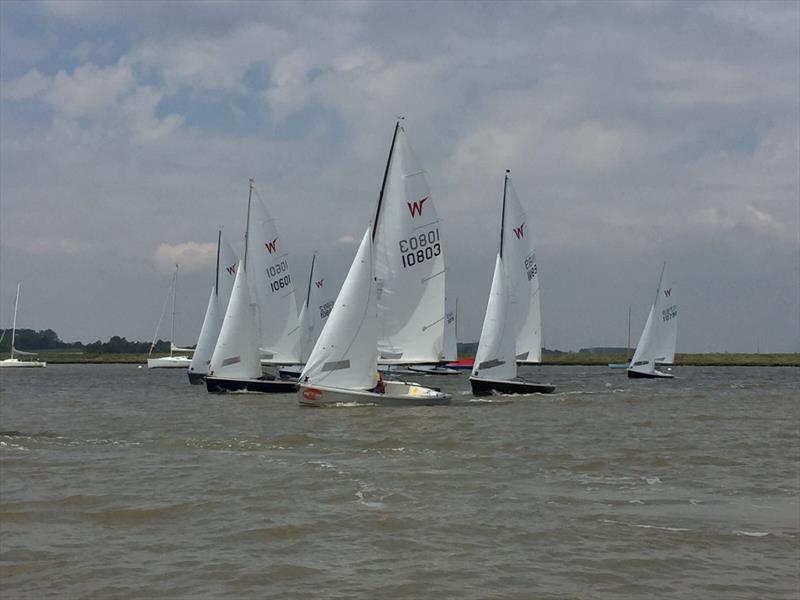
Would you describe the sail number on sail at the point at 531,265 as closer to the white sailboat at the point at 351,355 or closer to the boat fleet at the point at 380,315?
Result: the boat fleet at the point at 380,315

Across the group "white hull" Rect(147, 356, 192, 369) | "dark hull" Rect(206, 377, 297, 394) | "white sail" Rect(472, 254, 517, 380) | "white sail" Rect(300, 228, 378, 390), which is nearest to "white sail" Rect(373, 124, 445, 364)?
"white sail" Rect(300, 228, 378, 390)

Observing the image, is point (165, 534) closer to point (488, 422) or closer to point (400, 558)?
point (400, 558)

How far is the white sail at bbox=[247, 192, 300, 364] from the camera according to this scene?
48938mm

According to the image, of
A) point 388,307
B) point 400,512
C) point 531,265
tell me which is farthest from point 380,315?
point 400,512

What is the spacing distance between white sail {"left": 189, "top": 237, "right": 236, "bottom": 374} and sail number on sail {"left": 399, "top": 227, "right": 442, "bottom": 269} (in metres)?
23.4

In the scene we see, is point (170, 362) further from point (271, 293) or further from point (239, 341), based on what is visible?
point (239, 341)

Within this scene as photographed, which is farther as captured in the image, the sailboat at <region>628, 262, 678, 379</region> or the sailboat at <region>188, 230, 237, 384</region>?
the sailboat at <region>628, 262, 678, 379</region>

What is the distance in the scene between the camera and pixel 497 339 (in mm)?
39219

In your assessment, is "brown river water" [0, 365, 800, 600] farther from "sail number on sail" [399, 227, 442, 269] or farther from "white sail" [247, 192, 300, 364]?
"white sail" [247, 192, 300, 364]

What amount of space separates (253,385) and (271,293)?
781 centimetres

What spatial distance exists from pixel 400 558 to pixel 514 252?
34997mm

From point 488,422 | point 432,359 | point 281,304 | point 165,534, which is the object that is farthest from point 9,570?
point 281,304

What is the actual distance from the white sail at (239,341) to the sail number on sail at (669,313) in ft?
122

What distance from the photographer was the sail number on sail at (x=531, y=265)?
4531cm
